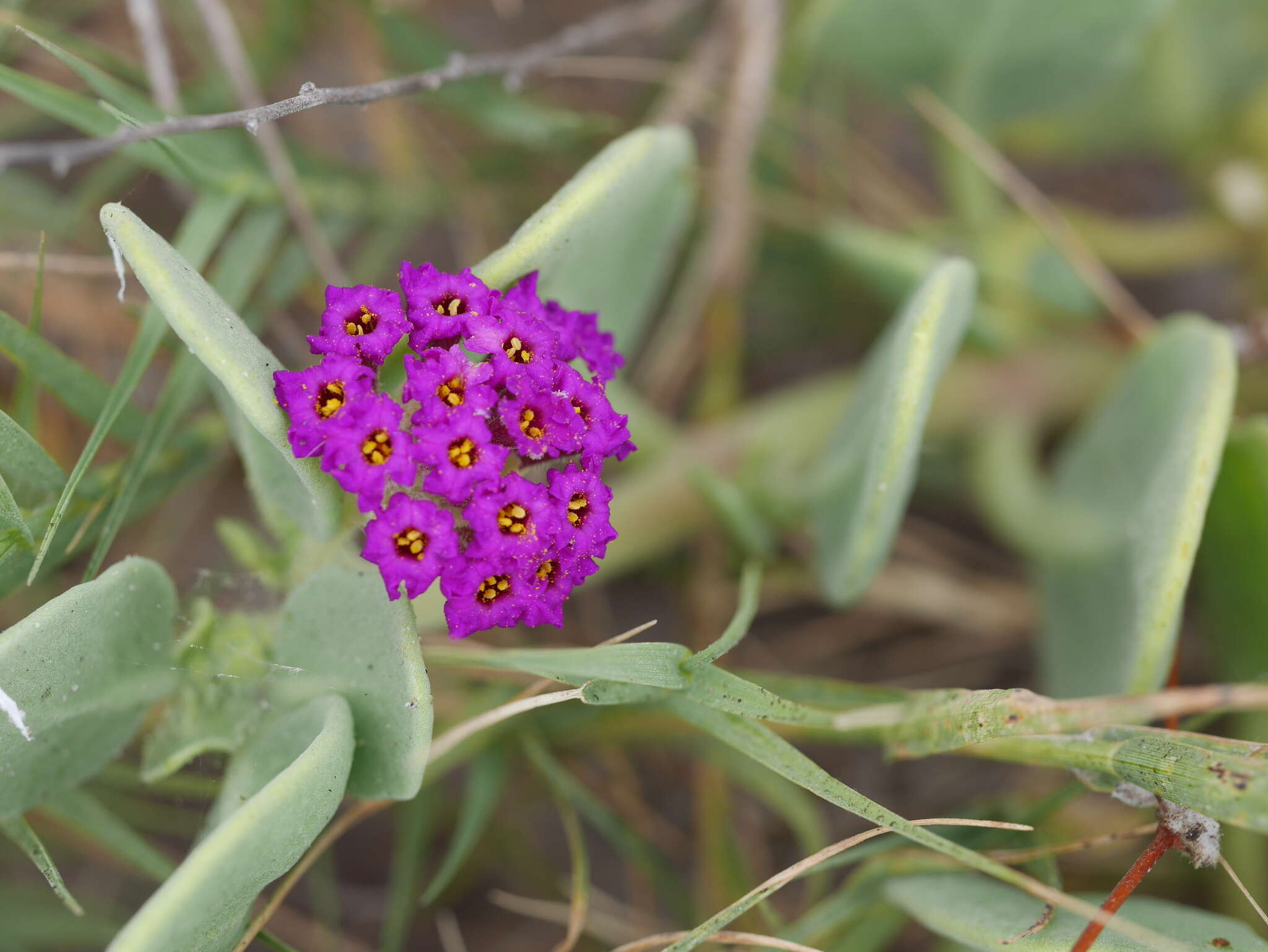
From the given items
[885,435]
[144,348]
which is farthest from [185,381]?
[885,435]

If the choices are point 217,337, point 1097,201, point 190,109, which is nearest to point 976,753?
point 217,337

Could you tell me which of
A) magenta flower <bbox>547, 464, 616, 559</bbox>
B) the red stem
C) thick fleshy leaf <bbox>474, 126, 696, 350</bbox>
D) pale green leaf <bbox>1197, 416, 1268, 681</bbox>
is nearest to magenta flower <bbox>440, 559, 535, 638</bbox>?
magenta flower <bbox>547, 464, 616, 559</bbox>

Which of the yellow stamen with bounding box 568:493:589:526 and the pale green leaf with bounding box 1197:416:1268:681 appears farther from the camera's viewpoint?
the pale green leaf with bounding box 1197:416:1268:681

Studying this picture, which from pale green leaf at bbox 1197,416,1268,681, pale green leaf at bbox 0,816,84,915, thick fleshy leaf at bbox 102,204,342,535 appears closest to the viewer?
thick fleshy leaf at bbox 102,204,342,535

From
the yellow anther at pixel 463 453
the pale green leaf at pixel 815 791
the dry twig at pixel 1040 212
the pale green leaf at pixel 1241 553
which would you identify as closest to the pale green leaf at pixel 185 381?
the yellow anther at pixel 463 453

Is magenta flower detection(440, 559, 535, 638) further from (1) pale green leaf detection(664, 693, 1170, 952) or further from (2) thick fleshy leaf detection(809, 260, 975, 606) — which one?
(2) thick fleshy leaf detection(809, 260, 975, 606)

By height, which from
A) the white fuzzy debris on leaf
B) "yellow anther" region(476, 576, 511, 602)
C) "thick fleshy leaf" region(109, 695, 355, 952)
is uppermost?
"yellow anther" region(476, 576, 511, 602)

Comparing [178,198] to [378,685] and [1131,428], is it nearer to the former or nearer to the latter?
[378,685]

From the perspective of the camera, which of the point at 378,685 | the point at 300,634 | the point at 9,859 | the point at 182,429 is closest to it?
the point at 378,685
